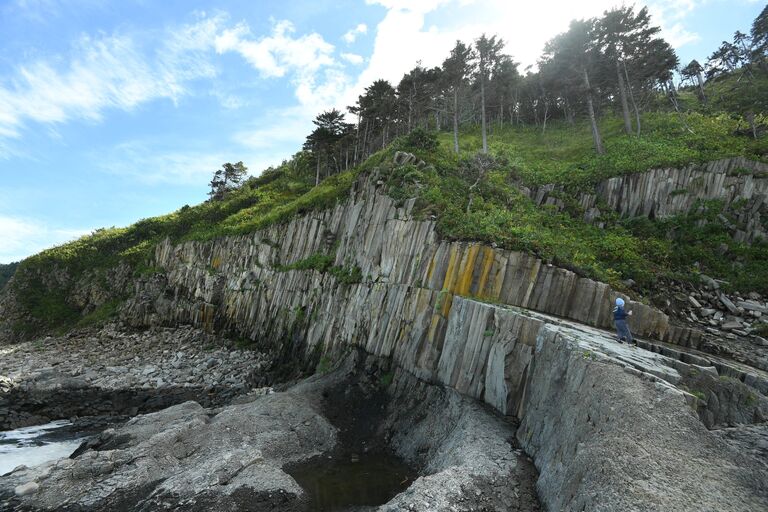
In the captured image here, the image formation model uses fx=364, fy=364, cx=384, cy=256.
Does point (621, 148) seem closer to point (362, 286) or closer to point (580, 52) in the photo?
point (580, 52)

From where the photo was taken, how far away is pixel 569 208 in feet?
99.5

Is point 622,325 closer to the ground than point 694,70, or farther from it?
closer to the ground

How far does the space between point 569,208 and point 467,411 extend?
860 inches

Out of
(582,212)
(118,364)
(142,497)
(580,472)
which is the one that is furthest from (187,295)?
(580,472)

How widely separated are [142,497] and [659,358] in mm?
18473

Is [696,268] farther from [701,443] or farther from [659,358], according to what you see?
[701,443]

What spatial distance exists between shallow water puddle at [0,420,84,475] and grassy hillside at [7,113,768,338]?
83.1 ft

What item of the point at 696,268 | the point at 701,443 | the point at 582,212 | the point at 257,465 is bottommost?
the point at 257,465

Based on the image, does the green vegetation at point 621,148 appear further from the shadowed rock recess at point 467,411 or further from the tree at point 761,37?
the tree at point 761,37

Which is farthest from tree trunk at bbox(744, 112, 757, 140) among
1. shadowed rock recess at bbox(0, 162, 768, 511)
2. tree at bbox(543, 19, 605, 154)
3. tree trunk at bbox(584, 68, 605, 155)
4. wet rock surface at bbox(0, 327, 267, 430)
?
wet rock surface at bbox(0, 327, 267, 430)

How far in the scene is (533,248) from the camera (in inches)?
772

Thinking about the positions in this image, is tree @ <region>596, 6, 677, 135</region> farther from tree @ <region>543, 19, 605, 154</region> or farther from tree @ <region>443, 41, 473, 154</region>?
tree @ <region>443, 41, 473, 154</region>

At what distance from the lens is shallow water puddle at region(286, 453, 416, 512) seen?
45.2 feet

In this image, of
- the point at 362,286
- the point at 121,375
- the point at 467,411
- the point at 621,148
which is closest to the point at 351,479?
the point at 467,411
